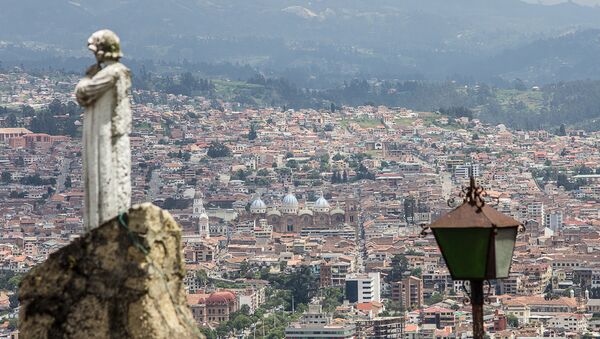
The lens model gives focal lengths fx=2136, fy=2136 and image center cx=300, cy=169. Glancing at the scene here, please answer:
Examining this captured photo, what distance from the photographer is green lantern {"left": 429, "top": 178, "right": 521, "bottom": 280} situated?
19.9 feet

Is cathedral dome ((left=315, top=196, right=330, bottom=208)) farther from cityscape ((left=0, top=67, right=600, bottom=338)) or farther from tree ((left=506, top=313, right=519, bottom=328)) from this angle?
tree ((left=506, top=313, right=519, bottom=328))

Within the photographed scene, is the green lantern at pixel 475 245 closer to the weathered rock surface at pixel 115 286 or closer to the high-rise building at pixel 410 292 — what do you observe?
the weathered rock surface at pixel 115 286

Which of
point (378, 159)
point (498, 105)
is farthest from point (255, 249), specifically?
point (498, 105)

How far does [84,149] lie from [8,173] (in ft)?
381

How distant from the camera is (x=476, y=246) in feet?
19.9

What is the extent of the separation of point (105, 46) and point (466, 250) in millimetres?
1175

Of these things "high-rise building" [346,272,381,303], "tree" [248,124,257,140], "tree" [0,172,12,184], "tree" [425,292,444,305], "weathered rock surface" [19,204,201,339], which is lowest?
"weathered rock surface" [19,204,201,339]

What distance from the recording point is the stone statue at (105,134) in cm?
588

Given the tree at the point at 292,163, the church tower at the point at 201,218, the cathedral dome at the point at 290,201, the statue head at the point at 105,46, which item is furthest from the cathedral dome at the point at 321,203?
the statue head at the point at 105,46

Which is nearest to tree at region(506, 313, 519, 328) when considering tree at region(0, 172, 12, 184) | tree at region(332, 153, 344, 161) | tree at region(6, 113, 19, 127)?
tree at region(0, 172, 12, 184)

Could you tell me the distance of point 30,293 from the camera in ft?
19.5

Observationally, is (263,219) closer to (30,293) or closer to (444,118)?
(444,118)

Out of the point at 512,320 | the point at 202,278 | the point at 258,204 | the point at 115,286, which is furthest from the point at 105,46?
the point at 258,204

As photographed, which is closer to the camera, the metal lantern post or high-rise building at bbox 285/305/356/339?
the metal lantern post
